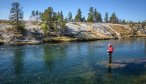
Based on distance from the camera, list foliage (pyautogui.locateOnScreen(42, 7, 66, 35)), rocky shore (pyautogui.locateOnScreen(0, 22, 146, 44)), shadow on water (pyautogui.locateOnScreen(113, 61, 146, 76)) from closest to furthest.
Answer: shadow on water (pyautogui.locateOnScreen(113, 61, 146, 76)) < rocky shore (pyautogui.locateOnScreen(0, 22, 146, 44)) < foliage (pyautogui.locateOnScreen(42, 7, 66, 35))

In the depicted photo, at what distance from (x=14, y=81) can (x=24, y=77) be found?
7.59 feet

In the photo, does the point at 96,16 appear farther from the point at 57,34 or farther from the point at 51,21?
the point at 57,34

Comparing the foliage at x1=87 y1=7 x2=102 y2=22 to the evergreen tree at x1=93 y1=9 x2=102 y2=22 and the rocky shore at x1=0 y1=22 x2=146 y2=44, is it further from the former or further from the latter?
the rocky shore at x1=0 y1=22 x2=146 y2=44

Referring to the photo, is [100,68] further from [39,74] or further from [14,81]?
[14,81]

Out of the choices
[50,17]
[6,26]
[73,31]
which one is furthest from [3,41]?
[73,31]

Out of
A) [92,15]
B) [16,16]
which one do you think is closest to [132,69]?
[16,16]

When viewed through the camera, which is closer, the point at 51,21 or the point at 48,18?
the point at 48,18

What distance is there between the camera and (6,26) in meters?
104

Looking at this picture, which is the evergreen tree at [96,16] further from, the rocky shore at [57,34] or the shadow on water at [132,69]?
the shadow on water at [132,69]

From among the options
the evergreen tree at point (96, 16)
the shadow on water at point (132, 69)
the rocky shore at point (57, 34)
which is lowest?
the shadow on water at point (132, 69)

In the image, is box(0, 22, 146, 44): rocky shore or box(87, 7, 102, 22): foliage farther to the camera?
box(87, 7, 102, 22): foliage

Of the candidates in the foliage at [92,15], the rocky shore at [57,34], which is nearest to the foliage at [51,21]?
the rocky shore at [57,34]

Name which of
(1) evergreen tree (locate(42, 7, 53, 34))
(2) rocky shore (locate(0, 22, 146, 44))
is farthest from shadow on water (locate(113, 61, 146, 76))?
(1) evergreen tree (locate(42, 7, 53, 34))

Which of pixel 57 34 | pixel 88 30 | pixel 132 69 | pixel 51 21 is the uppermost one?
pixel 51 21
